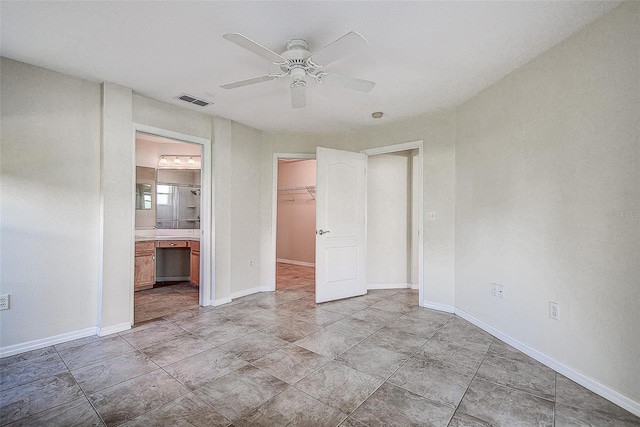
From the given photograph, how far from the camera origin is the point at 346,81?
2.36 m

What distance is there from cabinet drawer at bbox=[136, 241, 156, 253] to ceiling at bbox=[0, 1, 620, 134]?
2.36m

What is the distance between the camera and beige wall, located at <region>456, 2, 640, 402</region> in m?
1.83

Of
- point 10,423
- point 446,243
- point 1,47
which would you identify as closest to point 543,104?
point 446,243

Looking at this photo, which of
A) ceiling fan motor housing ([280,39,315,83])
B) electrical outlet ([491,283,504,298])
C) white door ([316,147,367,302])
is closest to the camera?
ceiling fan motor housing ([280,39,315,83])

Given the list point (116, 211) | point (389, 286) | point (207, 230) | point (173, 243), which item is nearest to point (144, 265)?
point (173, 243)

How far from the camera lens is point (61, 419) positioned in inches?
66.8

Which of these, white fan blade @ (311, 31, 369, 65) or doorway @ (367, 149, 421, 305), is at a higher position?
white fan blade @ (311, 31, 369, 65)

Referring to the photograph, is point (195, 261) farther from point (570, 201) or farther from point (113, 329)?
point (570, 201)

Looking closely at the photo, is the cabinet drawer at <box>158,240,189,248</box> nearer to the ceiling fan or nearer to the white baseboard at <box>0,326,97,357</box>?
the white baseboard at <box>0,326,97,357</box>

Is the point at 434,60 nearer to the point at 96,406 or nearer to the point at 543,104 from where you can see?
the point at 543,104

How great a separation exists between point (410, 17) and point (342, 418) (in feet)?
8.17

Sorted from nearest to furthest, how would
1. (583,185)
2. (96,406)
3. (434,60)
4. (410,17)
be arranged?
1. (96,406)
2. (410,17)
3. (583,185)
4. (434,60)

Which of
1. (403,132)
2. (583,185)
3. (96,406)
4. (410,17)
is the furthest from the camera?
(403,132)

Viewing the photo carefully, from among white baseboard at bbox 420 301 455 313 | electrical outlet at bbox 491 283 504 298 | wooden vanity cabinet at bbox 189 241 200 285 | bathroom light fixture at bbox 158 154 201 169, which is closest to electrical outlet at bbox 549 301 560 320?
electrical outlet at bbox 491 283 504 298
